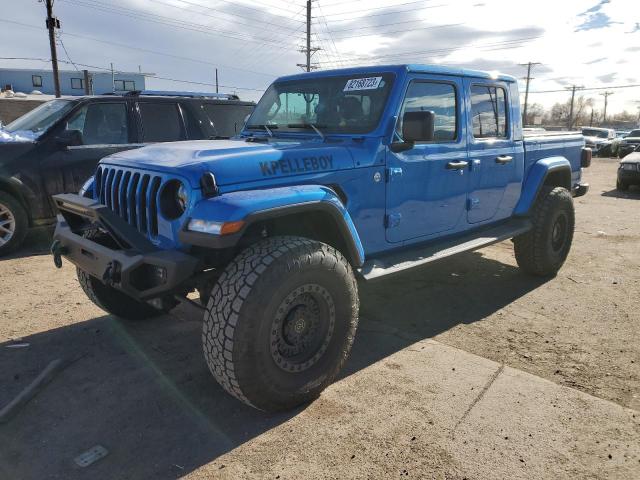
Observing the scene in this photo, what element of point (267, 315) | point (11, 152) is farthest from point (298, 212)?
point (11, 152)

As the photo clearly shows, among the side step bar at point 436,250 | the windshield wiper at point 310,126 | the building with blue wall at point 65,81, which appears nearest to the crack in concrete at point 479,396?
the side step bar at point 436,250

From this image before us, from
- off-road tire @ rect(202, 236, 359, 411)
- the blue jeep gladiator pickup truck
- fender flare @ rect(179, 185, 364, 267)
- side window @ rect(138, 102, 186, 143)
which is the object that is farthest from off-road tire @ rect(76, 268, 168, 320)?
side window @ rect(138, 102, 186, 143)

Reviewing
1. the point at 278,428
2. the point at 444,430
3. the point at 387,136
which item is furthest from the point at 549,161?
the point at 278,428

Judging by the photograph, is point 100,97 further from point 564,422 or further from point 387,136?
point 564,422

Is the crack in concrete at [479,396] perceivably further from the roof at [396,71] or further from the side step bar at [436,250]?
the roof at [396,71]

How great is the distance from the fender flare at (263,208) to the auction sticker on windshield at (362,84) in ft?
3.33

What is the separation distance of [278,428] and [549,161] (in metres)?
4.00

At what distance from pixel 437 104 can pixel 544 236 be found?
2021mm

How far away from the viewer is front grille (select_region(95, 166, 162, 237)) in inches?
111

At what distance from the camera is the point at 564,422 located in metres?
2.73

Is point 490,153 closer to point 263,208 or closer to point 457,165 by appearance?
point 457,165

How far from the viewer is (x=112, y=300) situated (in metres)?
3.83

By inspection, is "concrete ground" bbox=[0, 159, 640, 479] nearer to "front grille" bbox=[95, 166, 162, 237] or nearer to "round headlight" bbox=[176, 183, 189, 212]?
"front grille" bbox=[95, 166, 162, 237]

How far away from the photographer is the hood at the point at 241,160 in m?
2.66
